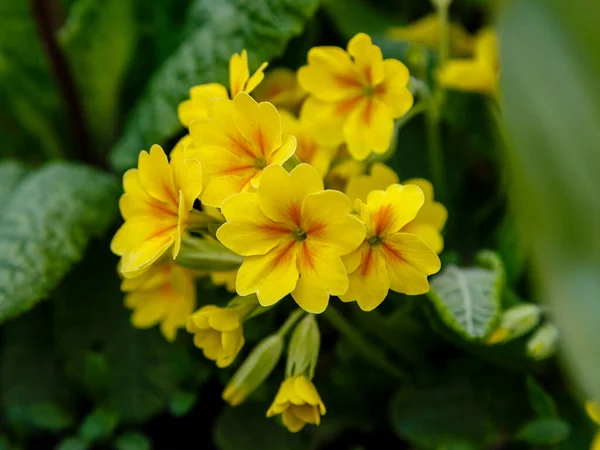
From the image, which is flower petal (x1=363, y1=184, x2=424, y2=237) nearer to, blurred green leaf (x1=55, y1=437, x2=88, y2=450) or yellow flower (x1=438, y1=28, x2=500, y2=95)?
yellow flower (x1=438, y1=28, x2=500, y2=95)

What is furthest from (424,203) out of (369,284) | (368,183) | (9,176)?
(9,176)

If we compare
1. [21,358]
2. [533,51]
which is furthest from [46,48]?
[533,51]

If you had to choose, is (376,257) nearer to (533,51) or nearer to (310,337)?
(310,337)

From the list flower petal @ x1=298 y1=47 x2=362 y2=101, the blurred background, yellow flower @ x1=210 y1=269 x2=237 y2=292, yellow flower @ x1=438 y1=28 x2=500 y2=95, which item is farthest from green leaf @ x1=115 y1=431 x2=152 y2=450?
yellow flower @ x1=438 y1=28 x2=500 y2=95

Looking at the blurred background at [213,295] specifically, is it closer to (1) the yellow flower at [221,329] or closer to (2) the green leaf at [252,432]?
(2) the green leaf at [252,432]

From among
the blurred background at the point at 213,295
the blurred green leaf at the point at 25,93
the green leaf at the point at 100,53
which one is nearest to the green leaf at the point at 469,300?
the blurred background at the point at 213,295

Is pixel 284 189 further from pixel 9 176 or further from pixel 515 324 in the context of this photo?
pixel 9 176
